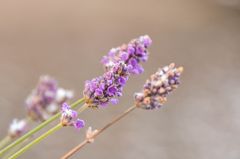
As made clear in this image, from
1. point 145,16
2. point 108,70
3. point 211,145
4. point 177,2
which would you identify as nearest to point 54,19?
point 145,16

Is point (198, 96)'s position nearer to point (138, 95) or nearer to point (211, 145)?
point (211, 145)

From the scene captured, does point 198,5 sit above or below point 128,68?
above

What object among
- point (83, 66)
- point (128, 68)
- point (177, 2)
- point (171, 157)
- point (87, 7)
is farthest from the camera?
point (177, 2)

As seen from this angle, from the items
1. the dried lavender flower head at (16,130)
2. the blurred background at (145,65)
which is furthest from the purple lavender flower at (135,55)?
the blurred background at (145,65)

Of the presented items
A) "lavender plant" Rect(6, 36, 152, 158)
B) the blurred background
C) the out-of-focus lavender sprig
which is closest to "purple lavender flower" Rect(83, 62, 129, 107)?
"lavender plant" Rect(6, 36, 152, 158)

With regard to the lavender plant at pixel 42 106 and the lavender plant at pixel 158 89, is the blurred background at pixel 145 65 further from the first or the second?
the lavender plant at pixel 158 89

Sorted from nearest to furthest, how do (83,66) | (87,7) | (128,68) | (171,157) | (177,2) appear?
(128,68) < (171,157) < (83,66) < (87,7) < (177,2)

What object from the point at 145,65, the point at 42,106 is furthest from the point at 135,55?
the point at 145,65

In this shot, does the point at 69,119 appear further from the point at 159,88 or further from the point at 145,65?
the point at 145,65

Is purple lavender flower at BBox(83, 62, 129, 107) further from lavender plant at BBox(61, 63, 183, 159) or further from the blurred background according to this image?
the blurred background
